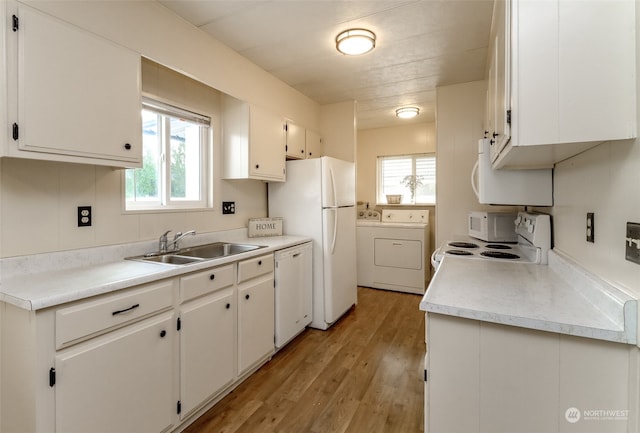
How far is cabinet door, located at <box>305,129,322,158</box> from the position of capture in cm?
351

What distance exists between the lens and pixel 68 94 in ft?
4.65

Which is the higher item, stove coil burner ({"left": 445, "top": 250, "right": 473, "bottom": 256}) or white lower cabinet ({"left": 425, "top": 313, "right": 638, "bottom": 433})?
stove coil burner ({"left": 445, "top": 250, "right": 473, "bottom": 256})

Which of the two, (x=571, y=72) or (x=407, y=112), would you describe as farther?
(x=407, y=112)

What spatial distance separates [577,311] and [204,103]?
8.66 feet

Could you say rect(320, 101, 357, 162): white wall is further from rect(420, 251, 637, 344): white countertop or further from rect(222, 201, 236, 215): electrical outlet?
rect(420, 251, 637, 344): white countertop

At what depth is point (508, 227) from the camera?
2.64 m

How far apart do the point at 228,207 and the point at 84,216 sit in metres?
1.15

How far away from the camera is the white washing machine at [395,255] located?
409cm

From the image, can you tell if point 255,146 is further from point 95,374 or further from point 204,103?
point 95,374

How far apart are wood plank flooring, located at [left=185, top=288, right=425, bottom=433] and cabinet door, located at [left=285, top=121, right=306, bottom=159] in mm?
1819

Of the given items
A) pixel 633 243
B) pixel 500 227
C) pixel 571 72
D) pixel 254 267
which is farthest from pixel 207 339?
pixel 500 227

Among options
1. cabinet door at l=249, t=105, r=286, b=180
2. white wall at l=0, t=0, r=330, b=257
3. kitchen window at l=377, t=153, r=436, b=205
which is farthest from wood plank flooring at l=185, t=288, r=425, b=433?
kitchen window at l=377, t=153, r=436, b=205

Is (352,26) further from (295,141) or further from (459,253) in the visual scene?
(459,253)

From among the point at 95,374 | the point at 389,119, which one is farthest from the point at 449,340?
the point at 389,119
